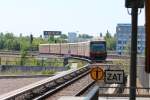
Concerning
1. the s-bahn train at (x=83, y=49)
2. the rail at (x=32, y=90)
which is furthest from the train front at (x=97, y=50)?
A: the rail at (x=32, y=90)

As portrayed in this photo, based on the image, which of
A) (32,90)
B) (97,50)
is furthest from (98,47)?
(32,90)

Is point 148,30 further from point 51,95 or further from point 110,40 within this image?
point 110,40

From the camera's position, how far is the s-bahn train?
237 feet

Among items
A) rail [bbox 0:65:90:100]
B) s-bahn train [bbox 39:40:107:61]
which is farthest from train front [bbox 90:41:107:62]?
rail [bbox 0:65:90:100]

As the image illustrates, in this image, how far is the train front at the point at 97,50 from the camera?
71.8 m

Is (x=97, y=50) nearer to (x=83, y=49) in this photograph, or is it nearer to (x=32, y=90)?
(x=83, y=49)

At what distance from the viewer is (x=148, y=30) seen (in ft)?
17.8

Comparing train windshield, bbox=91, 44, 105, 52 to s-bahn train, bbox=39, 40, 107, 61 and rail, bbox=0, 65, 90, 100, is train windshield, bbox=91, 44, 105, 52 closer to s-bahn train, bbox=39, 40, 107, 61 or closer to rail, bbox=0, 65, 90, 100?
s-bahn train, bbox=39, 40, 107, 61

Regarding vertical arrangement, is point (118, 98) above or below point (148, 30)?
below

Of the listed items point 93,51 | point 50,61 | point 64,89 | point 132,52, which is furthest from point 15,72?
point 132,52

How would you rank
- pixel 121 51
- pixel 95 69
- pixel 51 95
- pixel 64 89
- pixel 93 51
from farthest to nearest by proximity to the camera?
pixel 121 51 < pixel 93 51 < pixel 64 89 < pixel 51 95 < pixel 95 69

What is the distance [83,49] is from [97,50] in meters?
9.72

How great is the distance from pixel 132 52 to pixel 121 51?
118m

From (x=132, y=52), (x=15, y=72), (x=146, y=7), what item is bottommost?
(x=15, y=72)
